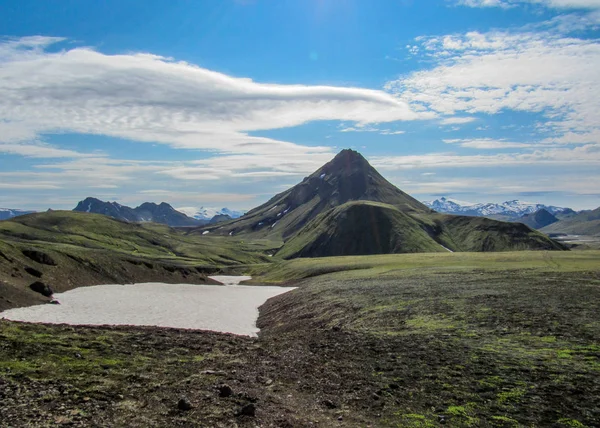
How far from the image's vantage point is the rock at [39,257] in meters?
76.2

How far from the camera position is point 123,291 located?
76688 mm

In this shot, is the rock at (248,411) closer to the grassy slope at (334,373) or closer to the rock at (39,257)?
the grassy slope at (334,373)

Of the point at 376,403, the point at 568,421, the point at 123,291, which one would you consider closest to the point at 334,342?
the point at 376,403

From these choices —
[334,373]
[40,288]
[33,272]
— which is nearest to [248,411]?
[334,373]

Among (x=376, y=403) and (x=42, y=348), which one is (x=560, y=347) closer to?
(x=376, y=403)

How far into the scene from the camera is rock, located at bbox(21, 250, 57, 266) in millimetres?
76188

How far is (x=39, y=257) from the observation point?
76688 mm

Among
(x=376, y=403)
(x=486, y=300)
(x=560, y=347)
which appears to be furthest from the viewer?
(x=486, y=300)

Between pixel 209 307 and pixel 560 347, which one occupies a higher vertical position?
pixel 560 347

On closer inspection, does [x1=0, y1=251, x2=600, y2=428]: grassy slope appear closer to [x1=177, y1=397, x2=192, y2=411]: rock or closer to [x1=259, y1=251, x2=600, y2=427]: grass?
[x1=259, y1=251, x2=600, y2=427]: grass

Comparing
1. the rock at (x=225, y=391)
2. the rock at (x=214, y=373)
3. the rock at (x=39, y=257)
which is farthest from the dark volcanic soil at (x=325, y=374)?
the rock at (x=39, y=257)

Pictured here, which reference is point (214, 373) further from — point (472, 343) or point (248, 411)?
point (472, 343)

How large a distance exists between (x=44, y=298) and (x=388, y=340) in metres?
51.0

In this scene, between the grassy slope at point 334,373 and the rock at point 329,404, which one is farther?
the rock at point 329,404
